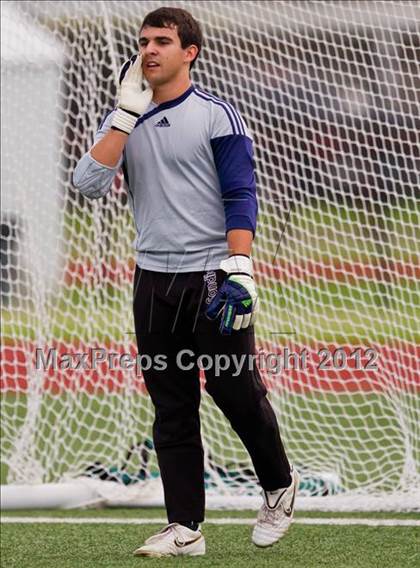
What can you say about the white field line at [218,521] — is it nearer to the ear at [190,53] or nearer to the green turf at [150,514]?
the green turf at [150,514]

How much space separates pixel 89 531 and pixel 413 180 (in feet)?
6.85

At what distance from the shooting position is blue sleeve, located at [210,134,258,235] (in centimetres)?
350

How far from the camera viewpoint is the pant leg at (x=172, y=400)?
12.0ft

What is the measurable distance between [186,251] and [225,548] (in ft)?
3.22

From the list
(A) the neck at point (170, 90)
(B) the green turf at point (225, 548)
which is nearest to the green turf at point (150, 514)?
(B) the green turf at point (225, 548)

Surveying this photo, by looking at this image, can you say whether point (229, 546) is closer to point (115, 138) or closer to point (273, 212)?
point (115, 138)

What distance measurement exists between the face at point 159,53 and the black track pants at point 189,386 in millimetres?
565

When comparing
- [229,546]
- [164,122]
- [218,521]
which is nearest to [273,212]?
[218,521]

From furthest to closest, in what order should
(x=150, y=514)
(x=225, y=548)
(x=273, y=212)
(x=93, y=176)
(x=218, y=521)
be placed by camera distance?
(x=273, y=212) < (x=150, y=514) < (x=218, y=521) < (x=225, y=548) < (x=93, y=176)

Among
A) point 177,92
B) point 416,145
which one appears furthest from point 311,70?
point 177,92

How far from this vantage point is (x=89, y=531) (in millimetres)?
4406

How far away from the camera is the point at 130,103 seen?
3463 millimetres

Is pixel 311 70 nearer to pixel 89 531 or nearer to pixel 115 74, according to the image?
pixel 115 74

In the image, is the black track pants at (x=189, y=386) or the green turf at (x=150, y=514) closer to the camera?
the black track pants at (x=189, y=386)
